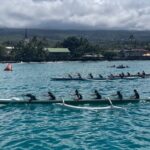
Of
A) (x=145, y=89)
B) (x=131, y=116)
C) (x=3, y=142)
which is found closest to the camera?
(x=3, y=142)

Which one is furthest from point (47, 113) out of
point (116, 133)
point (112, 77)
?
point (112, 77)

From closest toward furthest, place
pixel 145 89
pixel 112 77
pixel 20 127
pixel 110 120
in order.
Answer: pixel 20 127 < pixel 110 120 < pixel 145 89 < pixel 112 77

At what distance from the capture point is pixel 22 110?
42594mm

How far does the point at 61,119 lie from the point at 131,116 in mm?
6977

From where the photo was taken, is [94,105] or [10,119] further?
[94,105]

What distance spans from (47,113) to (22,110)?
136 inches

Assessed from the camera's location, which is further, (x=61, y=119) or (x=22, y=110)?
(x=22, y=110)

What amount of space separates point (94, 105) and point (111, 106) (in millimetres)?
2668


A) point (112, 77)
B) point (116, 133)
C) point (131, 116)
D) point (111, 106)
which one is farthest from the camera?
point (112, 77)

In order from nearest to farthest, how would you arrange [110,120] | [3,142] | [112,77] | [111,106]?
[3,142] < [110,120] < [111,106] < [112,77]

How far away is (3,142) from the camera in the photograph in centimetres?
2817

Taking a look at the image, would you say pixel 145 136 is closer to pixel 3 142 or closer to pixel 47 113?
pixel 3 142

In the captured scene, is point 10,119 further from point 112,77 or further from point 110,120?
point 112,77

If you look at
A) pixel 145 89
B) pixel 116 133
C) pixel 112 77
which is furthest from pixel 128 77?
pixel 116 133
